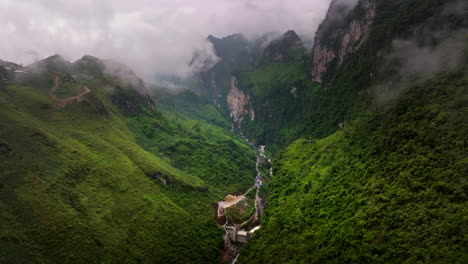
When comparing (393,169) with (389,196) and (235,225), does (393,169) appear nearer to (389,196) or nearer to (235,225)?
(389,196)

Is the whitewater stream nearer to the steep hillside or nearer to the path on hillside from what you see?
the steep hillside

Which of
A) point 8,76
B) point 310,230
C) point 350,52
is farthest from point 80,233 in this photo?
point 350,52

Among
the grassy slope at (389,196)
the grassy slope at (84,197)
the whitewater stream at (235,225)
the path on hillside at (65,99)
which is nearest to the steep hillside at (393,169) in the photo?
the grassy slope at (389,196)

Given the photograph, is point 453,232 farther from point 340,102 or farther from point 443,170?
point 340,102

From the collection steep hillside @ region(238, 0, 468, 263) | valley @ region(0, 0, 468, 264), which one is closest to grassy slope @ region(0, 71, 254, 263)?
valley @ region(0, 0, 468, 264)

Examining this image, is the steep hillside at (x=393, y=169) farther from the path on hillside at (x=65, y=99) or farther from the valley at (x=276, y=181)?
the path on hillside at (x=65, y=99)

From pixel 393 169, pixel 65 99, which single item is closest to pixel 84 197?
pixel 65 99
